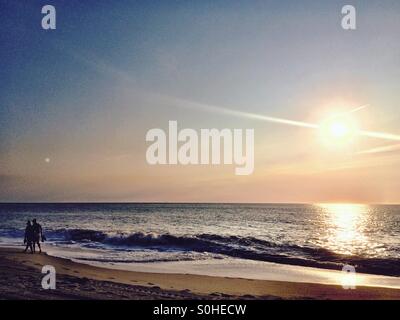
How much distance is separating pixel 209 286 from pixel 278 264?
309cm

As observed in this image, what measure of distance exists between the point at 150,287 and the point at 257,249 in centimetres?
544

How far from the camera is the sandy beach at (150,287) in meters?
6.36

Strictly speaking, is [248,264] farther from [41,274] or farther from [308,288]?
[41,274]

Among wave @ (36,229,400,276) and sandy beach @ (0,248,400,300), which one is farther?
wave @ (36,229,400,276)

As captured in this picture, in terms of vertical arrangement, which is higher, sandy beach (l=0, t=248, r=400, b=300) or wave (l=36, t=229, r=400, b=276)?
sandy beach (l=0, t=248, r=400, b=300)

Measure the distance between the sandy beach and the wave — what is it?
8.20 ft

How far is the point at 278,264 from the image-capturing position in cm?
952

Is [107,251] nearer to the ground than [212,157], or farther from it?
nearer to the ground

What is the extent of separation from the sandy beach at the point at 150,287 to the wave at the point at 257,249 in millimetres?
2500

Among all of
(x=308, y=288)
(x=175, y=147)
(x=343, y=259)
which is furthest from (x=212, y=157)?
(x=343, y=259)

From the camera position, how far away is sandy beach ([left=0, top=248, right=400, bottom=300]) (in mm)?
6355

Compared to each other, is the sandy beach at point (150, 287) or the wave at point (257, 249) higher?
the sandy beach at point (150, 287)

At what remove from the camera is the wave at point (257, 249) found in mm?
9562

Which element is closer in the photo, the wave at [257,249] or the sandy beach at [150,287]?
the sandy beach at [150,287]
